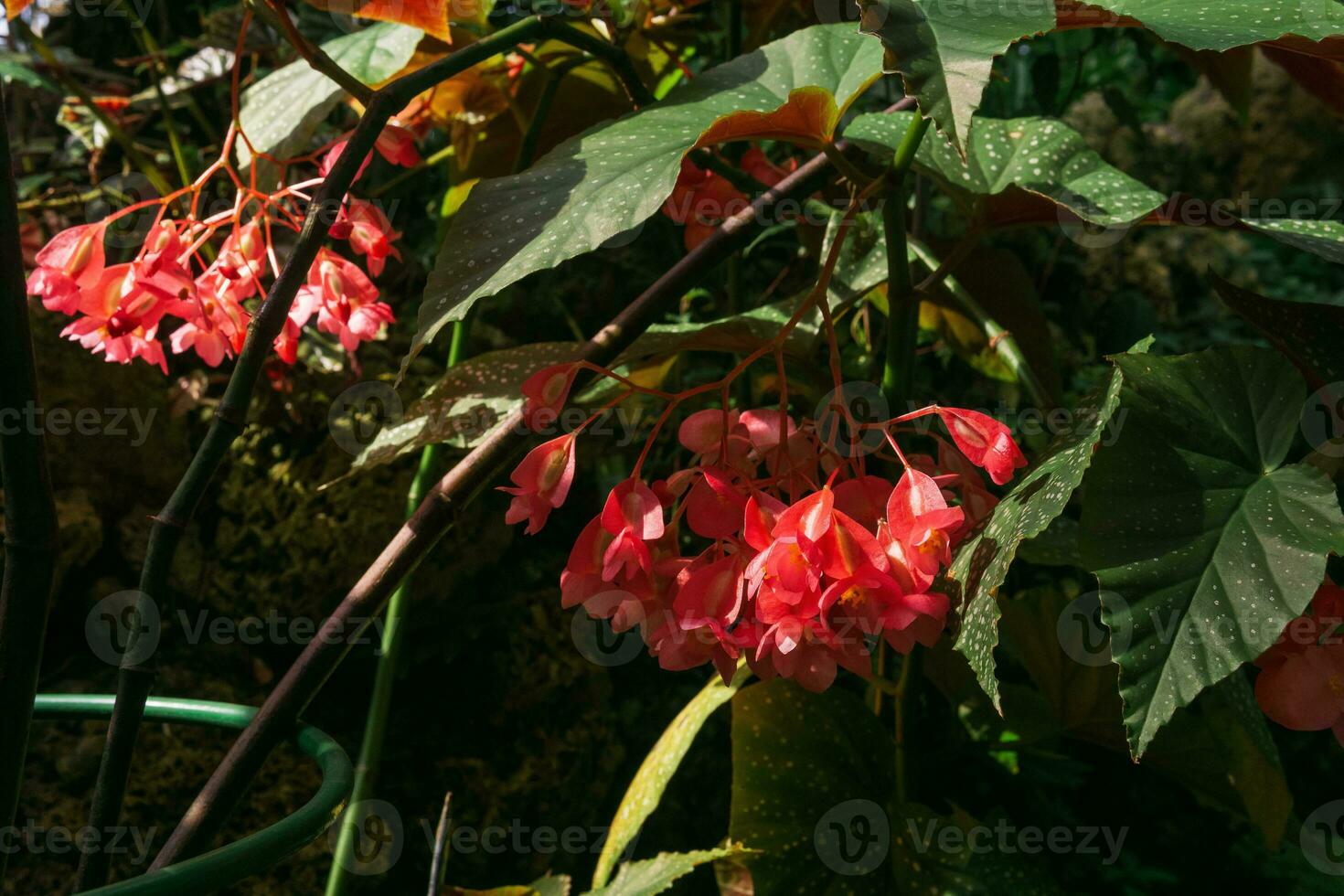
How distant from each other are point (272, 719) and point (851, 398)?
46cm

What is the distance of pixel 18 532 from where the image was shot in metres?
0.32

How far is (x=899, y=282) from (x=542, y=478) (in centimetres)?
29

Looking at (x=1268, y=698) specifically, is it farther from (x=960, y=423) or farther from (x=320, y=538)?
(x=320, y=538)

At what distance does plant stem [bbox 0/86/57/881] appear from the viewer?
0.31 meters

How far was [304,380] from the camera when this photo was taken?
3.78 feet

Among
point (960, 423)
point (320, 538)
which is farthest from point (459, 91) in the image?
point (960, 423)

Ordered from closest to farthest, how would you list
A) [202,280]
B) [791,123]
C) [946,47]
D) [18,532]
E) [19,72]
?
[18,532], [946,47], [791,123], [202,280], [19,72]

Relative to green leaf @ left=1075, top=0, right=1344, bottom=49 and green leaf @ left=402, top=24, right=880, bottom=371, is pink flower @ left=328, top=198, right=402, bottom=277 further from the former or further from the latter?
green leaf @ left=1075, top=0, right=1344, bottom=49

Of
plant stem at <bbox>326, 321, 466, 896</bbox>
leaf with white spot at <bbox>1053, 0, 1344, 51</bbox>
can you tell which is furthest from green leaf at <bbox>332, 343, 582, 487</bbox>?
leaf with white spot at <bbox>1053, 0, 1344, 51</bbox>

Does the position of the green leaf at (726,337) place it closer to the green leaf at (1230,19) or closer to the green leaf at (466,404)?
the green leaf at (466,404)

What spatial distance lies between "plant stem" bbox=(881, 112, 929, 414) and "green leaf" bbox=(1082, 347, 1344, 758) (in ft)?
0.53

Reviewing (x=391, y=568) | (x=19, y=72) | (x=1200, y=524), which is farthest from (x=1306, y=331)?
(x=19, y=72)

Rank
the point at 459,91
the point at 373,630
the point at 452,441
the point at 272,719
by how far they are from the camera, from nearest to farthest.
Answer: the point at 272,719 < the point at 452,441 < the point at 459,91 < the point at 373,630

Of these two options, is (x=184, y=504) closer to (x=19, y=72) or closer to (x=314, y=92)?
(x=314, y=92)
